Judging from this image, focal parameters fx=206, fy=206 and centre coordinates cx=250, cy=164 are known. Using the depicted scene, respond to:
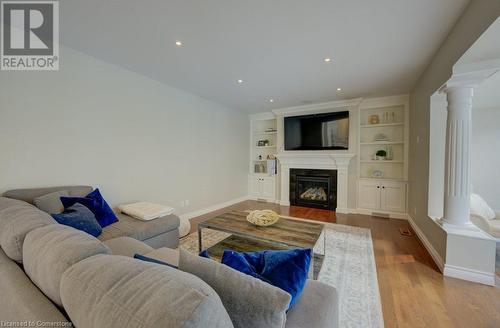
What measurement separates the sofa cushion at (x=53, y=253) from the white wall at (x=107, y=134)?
6.40ft

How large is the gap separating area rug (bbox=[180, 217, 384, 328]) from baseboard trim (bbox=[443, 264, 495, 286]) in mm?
677

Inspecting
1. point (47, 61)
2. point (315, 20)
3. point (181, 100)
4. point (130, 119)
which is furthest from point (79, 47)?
point (315, 20)

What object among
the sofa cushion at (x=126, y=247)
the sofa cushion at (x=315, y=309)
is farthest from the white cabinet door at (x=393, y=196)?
the sofa cushion at (x=126, y=247)

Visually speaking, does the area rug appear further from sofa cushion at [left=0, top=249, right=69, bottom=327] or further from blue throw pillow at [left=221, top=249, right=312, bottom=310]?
sofa cushion at [left=0, top=249, right=69, bottom=327]

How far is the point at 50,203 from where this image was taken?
6.52 ft

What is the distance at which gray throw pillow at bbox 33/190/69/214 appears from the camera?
1.93 m

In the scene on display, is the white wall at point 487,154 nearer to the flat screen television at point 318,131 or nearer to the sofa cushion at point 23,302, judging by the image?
the flat screen television at point 318,131

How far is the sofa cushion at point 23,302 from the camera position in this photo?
635 millimetres

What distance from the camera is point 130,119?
3.10 meters

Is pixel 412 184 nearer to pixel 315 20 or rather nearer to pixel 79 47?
pixel 315 20

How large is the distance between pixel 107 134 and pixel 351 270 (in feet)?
11.5

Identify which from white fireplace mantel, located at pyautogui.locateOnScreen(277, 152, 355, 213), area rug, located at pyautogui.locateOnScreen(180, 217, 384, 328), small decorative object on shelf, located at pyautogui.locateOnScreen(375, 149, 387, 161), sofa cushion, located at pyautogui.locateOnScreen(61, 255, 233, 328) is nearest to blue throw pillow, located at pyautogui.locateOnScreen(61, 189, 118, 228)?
area rug, located at pyautogui.locateOnScreen(180, 217, 384, 328)

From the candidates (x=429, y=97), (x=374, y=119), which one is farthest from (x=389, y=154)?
(x=429, y=97)

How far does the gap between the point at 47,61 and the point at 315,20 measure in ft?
9.67
